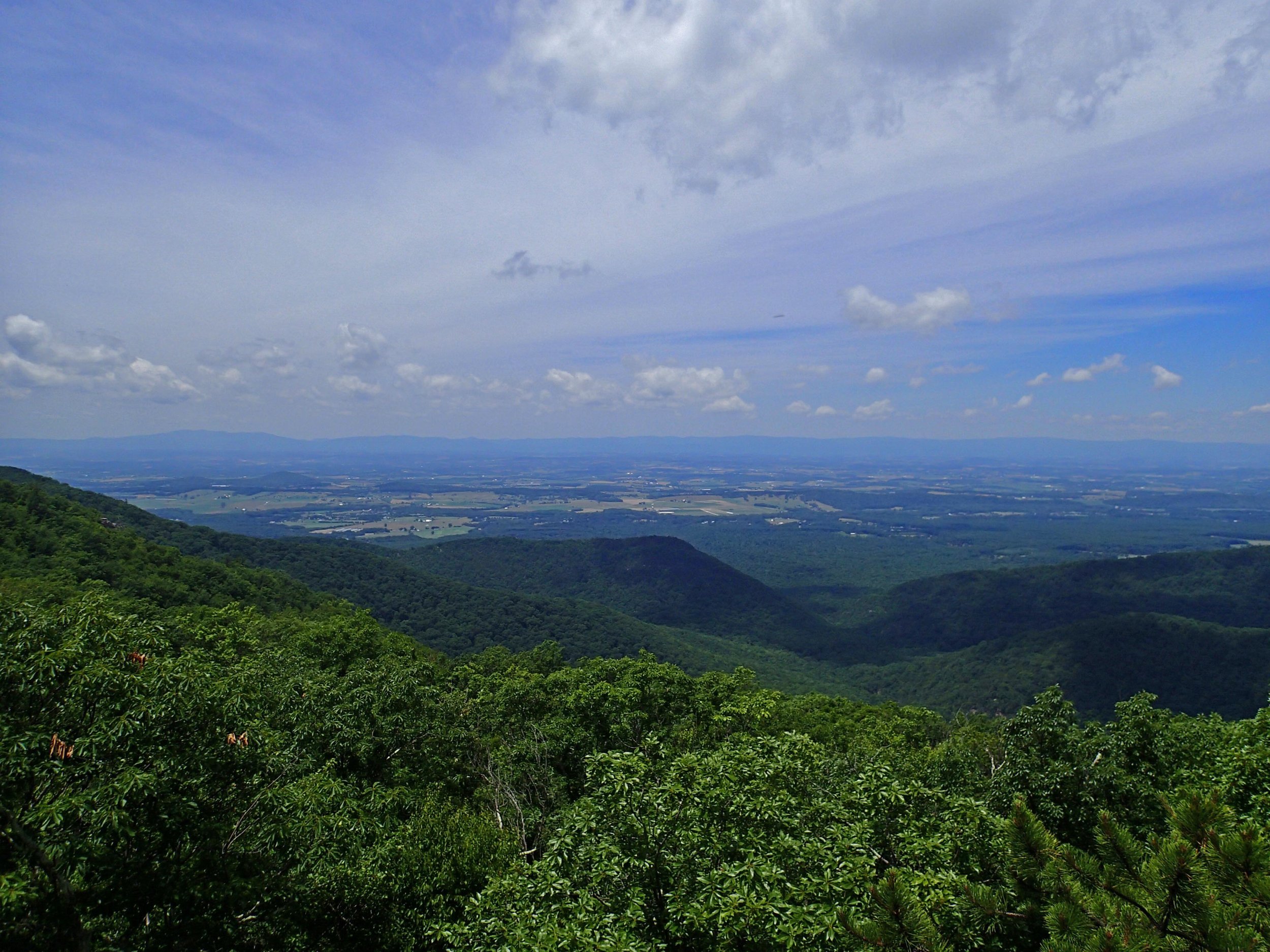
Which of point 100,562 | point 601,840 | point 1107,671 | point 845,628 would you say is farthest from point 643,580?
point 601,840

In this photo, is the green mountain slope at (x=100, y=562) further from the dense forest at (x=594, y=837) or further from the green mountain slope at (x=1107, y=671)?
the green mountain slope at (x=1107, y=671)

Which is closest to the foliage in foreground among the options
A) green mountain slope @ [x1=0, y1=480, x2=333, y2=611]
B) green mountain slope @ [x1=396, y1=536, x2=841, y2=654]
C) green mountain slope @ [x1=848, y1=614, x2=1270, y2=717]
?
green mountain slope @ [x1=0, y1=480, x2=333, y2=611]

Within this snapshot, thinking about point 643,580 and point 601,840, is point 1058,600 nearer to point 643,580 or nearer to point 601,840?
point 643,580

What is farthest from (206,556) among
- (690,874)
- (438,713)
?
(690,874)

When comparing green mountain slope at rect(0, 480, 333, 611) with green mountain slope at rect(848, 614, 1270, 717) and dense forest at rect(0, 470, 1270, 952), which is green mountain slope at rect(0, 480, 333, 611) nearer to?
dense forest at rect(0, 470, 1270, 952)

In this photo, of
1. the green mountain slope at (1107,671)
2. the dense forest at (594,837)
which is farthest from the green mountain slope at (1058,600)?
the dense forest at (594,837)

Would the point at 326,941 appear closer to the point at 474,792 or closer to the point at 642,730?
the point at 474,792
